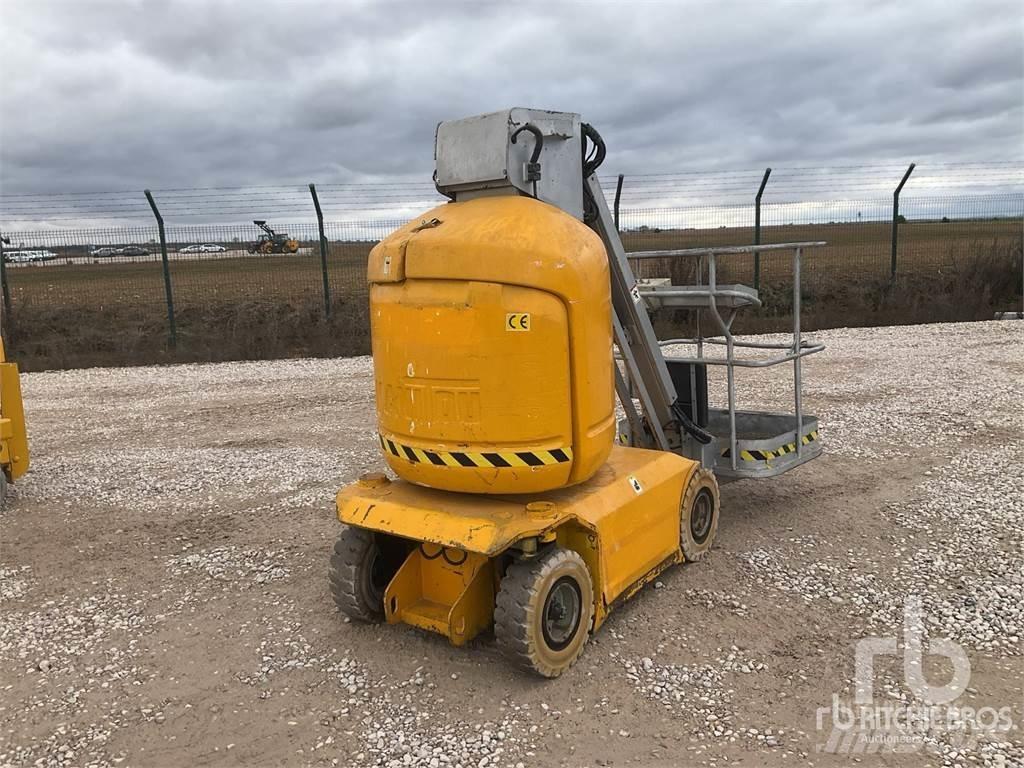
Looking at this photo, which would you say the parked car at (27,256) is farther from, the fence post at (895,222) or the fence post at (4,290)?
the fence post at (895,222)

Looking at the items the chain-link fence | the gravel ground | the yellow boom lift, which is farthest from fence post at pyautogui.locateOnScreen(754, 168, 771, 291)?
the yellow boom lift

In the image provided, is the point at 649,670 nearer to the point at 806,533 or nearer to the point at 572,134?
the point at 806,533

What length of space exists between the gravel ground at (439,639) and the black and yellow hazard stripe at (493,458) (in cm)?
100

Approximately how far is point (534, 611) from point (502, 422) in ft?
2.82

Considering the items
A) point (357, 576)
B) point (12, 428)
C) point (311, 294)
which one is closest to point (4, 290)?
point (311, 294)

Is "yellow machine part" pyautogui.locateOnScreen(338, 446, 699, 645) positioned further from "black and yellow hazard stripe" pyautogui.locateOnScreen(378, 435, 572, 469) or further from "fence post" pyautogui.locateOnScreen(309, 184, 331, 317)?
"fence post" pyautogui.locateOnScreen(309, 184, 331, 317)

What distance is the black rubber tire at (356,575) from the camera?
4113 mm

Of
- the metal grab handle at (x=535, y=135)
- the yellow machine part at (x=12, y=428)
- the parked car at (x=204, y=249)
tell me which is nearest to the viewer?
the metal grab handle at (x=535, y=135)

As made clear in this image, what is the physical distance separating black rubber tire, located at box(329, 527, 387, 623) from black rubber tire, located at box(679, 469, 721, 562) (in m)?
1.82

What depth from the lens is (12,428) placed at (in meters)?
6.48

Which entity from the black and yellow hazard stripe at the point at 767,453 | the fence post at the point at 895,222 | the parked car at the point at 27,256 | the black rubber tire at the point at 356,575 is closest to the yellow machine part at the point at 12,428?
the black rubber tire at the point at 356,575

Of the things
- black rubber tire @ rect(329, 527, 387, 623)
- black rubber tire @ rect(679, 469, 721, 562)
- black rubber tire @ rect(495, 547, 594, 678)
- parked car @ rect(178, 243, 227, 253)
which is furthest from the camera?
parked car @ rect(178, 243, 227, 253)

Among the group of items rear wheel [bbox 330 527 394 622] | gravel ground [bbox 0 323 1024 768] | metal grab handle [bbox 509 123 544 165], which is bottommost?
gravel ground [bbox 0 323 1024 768]

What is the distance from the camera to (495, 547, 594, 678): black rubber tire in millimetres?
3553
